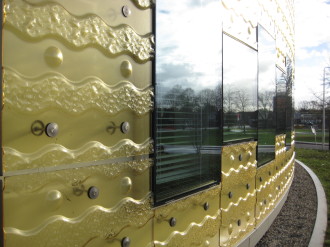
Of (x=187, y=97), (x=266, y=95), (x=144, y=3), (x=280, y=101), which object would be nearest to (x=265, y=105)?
Answer: (x=266, y=95)

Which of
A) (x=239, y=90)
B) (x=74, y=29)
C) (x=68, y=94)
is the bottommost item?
(x=68, y=94)

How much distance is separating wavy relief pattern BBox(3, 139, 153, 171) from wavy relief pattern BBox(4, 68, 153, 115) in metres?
0.20

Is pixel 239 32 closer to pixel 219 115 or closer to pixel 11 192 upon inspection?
pixel 219 115

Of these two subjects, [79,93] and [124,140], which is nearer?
[79,93]

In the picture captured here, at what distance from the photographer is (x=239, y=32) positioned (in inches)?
156

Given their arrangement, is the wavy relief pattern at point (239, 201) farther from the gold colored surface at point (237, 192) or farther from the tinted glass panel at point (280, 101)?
the tinted glass panel at point (280, 101)

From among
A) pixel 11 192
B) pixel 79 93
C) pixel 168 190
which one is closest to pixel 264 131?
pixel 168 190

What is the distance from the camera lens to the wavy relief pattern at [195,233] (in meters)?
2.64

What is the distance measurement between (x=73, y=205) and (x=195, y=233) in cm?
147

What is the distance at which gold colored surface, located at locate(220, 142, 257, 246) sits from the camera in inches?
142

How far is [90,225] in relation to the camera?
6.22ft

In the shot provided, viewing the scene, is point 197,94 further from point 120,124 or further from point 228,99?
point 120,124

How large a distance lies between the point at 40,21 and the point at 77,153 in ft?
2.29

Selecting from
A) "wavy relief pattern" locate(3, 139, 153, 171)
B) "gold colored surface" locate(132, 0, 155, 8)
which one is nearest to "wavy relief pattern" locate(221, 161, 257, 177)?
"wavy relief pattern" locate(3, 139, 153, 171)
